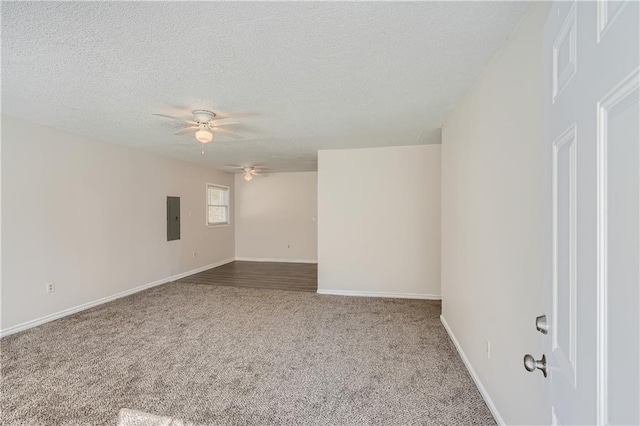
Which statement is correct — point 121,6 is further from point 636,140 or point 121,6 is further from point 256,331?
point 256,331

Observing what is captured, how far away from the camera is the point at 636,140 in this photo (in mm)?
448

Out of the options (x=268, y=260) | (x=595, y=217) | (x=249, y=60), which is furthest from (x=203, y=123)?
(x=268, y=260)

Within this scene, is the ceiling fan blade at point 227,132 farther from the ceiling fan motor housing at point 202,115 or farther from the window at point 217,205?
the window at point 217,205

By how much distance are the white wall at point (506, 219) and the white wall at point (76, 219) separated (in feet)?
15.0

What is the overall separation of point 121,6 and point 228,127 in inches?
80.3

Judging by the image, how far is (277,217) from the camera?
766 cm

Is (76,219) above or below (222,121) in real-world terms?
below

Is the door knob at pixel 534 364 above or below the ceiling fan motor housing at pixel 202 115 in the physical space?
below

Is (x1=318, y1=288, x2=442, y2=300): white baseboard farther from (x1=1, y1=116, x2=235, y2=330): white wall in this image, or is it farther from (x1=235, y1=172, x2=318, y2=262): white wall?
(x1=1, y1=116, x2=235, y2=330): white wall

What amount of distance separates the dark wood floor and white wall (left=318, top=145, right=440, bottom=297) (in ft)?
2.73

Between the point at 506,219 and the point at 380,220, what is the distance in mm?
2833

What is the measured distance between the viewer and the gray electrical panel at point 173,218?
5332 millimetres

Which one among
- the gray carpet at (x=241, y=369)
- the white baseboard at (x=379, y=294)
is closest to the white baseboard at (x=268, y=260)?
the white baseboard at (x=379, y=294)

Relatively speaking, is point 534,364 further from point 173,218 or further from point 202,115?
point 173,218
